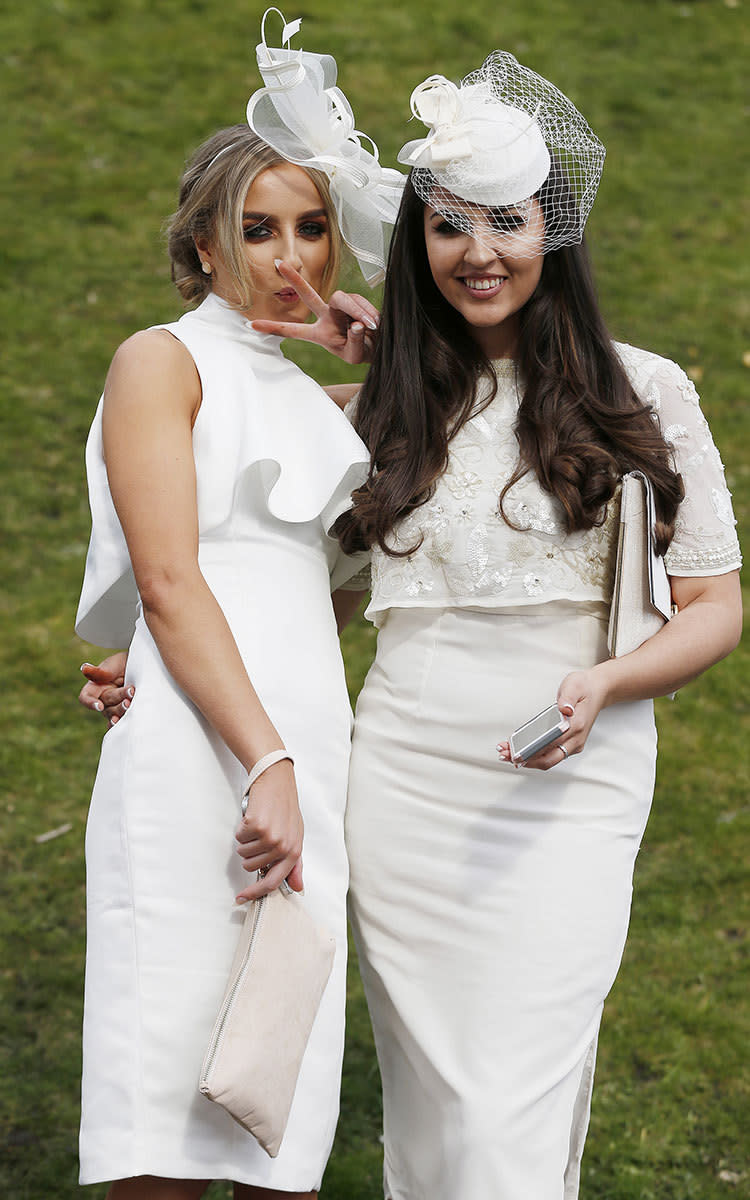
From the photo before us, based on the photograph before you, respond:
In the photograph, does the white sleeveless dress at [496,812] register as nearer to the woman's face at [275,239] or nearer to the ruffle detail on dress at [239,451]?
the ruffle detail on dress at [239,451]

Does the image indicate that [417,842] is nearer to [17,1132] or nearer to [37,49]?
[17,1132]

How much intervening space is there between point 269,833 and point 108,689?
62 cm

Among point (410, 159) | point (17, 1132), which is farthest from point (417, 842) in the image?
point (17, 1132)

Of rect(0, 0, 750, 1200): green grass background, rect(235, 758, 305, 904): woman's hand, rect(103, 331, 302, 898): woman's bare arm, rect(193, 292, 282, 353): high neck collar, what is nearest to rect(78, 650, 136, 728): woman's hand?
rect(103, 331, 302, 898): woman's bare arm

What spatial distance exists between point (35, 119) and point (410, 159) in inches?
279

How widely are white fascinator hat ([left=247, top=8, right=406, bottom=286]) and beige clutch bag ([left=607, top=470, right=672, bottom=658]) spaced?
817 millimetres

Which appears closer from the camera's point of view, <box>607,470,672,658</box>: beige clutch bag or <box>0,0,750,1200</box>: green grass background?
<box>607,470,672,658</box>: beige clutch bag

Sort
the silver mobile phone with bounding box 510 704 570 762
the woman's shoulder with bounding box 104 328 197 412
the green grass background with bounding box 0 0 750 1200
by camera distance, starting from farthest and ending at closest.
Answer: the green grass background with bounding box 0 0 750 1200 → the woman's shoulder with bounding box 104 328 197 412 → the silver mobile phone with bounding box 510 704 570 762

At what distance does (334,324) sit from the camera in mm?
2992

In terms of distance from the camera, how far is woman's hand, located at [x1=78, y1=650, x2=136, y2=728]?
282cm

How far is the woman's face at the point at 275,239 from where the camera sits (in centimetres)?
285

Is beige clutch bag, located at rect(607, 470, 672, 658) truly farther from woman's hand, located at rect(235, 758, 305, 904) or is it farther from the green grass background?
the green grass background

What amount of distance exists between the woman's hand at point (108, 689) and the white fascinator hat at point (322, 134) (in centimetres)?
103

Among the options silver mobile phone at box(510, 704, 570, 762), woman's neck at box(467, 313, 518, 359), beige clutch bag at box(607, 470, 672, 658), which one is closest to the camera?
silver mobile phone at box(510, 704, 570, 762)
